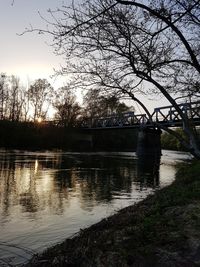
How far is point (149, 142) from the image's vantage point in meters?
76.1

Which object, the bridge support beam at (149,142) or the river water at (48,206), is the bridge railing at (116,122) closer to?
the bridge support beam at (149,142)

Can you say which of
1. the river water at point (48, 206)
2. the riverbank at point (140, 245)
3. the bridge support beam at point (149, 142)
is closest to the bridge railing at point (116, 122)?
the bridge support beam at point (149, 142)

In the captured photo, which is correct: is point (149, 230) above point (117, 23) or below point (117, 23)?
below

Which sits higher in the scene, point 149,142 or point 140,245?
point 149,142

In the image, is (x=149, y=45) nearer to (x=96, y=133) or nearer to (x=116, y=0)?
(x=116, y=0)

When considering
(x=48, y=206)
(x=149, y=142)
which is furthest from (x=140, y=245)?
(x=149, y=142)

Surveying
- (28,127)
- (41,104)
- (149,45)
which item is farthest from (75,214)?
(41,104)

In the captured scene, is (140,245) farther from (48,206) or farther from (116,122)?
(116,122)

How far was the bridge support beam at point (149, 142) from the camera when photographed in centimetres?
7347

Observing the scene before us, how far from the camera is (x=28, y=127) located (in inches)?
3172

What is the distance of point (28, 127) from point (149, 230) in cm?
7540

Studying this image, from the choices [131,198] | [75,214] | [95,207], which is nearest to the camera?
[75,214]

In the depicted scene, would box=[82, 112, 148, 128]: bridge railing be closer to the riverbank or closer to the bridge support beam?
the bridge support beam

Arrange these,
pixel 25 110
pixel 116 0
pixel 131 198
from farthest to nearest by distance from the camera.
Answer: pixel 25 110 < pixel 131 198 < pixel 116 0
